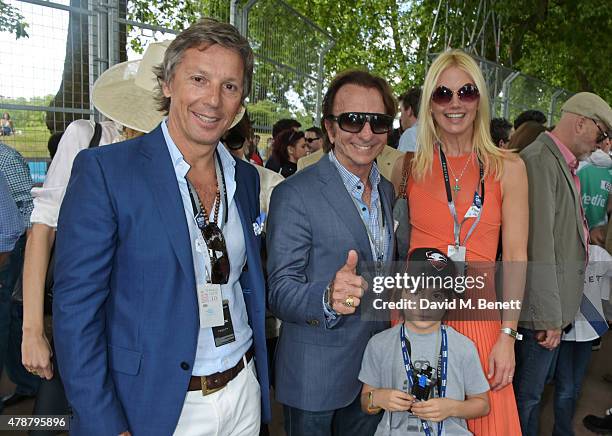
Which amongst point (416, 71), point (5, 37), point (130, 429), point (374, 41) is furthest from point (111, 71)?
point (374, 41)

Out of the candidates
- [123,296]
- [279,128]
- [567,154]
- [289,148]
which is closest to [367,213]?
[123,296]

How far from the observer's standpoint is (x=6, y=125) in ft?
11.7

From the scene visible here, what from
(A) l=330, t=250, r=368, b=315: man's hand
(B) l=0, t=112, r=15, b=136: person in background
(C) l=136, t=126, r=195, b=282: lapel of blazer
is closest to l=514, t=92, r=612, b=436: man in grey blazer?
(A) l=330, t=250, r=368, b=315: man's hand

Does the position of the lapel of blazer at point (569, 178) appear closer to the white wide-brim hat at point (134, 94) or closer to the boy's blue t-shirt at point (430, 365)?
the boy's blue t-shirt at point (430, 365)

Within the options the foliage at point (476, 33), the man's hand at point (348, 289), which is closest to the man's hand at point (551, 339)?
the man's hand at point (348, 289)

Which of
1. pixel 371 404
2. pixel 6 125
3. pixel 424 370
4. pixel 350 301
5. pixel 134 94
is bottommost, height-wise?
pixel 371 404

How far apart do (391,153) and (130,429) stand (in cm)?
289

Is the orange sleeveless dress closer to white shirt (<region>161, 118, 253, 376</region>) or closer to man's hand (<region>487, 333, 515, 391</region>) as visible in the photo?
man's hand (<region>487, 333, 515, 391</region>)

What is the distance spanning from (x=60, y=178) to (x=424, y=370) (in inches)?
68.7

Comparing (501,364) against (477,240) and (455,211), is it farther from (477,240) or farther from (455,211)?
(455,211)

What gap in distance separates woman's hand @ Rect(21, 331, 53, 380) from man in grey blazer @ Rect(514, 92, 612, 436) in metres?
2.27

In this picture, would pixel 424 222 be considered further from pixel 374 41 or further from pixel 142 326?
pixel 374 41

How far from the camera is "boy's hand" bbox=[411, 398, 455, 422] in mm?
2127

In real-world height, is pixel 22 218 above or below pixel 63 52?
below
